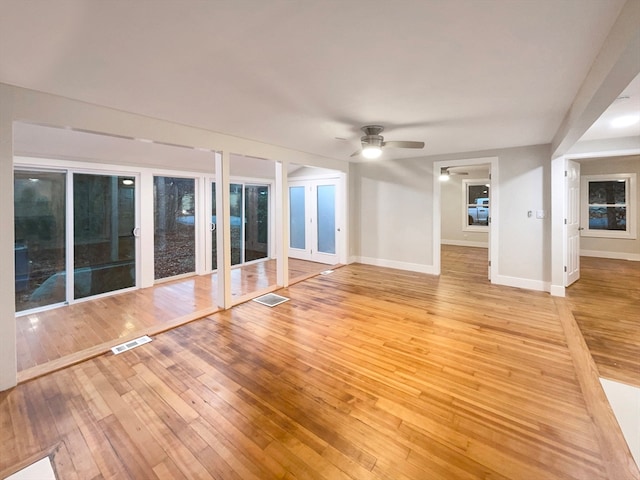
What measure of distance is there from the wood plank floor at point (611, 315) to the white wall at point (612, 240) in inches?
35.2

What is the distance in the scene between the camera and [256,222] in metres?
7.23

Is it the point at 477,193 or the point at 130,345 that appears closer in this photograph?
the point at 130,345

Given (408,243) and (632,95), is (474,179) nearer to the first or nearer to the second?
(408,243)

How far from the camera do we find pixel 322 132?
12.3 ft

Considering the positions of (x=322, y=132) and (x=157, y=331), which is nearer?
(x=157, y=331)

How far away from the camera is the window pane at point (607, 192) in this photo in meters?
6.66

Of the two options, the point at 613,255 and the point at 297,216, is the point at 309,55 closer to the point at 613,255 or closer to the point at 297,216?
the point at 297,216

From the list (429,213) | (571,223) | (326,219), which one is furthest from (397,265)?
(571,223)

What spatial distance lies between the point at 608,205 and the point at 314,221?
710 cm

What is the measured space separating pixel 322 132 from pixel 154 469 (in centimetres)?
358

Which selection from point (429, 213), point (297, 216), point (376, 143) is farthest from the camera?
point (297, 216)

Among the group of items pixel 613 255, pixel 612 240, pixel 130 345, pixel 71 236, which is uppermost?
pixel 71 236

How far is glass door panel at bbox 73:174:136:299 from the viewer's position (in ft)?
14.4

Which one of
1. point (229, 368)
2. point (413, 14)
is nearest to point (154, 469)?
point (229, 368)
